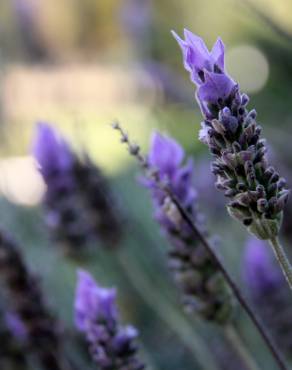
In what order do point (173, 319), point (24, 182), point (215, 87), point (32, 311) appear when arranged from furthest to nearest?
1. point (24, 182)
2. point (173, 319)
3. point (32, 311)
4. point (215, 87)

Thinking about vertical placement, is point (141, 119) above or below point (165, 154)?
above

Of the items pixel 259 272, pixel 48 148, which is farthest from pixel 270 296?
pixel 48 148

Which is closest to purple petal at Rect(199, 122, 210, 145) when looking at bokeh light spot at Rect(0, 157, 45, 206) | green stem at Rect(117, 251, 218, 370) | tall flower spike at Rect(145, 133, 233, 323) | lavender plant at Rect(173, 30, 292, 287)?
lavender plant at Rect(173, 30, 292, 287)

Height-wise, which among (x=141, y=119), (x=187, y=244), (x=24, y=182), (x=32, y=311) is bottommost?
(x=187, y=244)

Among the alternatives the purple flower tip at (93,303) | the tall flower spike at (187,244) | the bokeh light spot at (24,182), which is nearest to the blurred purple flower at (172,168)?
the tall flower spike at (187,244)

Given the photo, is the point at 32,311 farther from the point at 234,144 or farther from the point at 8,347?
the point at 234,144

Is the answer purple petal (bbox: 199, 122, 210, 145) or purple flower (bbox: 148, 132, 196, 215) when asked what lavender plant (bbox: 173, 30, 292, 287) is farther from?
purple flower (bbox: 148, 132, 196, 215)

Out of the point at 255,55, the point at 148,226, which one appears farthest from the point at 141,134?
the point at 148,226
